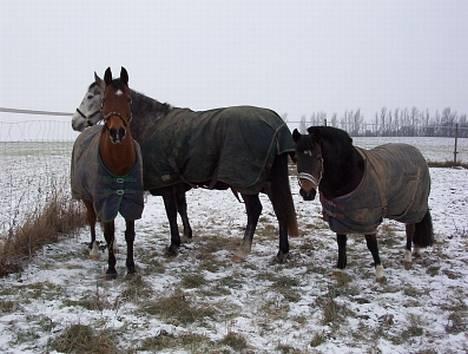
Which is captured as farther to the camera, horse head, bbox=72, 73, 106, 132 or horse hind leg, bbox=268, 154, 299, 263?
horse head, bbox=72, 73, 106, 132

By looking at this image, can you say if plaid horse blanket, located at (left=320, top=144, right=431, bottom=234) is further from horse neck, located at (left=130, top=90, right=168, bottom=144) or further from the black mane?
horse neck, located at (left=130, top=90, right=168, bottom=144)

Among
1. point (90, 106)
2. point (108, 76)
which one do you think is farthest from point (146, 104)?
point (108, 76)

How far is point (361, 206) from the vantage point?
4328mm

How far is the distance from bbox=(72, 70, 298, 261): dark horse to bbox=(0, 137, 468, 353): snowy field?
61 cm

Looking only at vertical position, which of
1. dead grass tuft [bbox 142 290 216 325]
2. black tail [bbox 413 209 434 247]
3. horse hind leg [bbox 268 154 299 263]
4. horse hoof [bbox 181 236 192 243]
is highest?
horse hind leg [bbox 268 154 299 263]

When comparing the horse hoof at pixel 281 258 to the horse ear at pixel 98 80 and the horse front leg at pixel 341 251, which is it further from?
the horse ear at pixel 98 80

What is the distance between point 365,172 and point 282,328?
6.62 ft

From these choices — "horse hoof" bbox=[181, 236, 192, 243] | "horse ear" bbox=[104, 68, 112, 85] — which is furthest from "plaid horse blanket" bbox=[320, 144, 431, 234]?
"horse ear" bbox=[104, 68, 112, 85]

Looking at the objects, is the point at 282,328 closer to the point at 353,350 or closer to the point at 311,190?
the point at 353,350

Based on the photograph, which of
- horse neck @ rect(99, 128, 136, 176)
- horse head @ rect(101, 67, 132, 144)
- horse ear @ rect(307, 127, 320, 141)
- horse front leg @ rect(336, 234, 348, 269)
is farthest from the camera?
horse front leg @ rect(336, 234, 348, 269)

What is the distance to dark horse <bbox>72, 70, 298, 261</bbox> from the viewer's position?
4.89 meters

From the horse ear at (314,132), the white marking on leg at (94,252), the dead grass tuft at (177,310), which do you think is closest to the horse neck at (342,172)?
the horse ear at (314,132)

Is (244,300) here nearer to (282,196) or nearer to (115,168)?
(282,196)

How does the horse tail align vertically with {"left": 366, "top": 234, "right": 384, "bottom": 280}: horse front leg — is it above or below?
above
